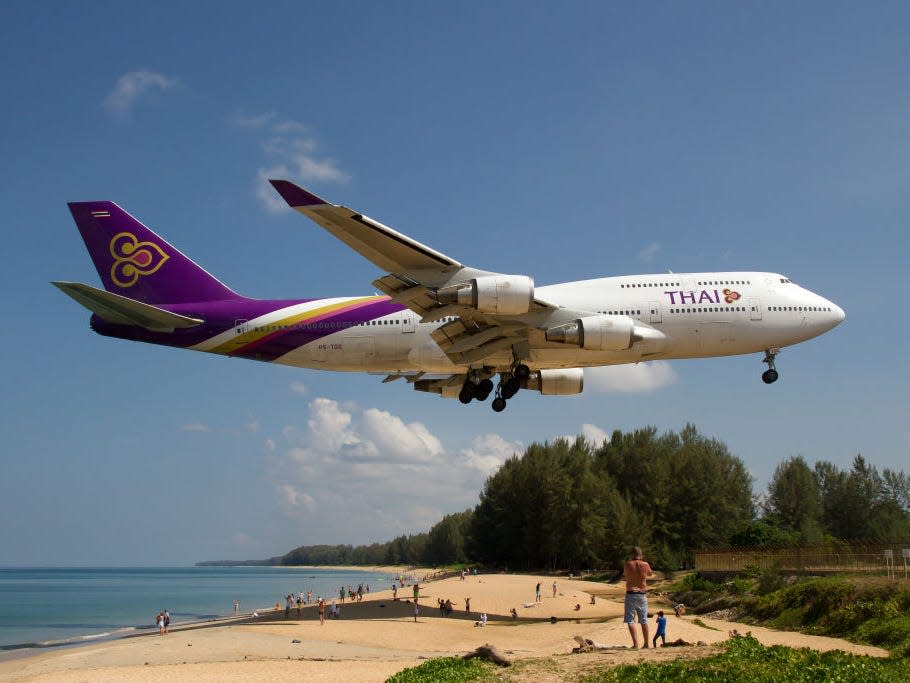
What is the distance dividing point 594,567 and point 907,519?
31518 mm

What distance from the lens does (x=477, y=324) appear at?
96.3 feet

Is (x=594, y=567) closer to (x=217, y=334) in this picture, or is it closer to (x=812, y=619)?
(x=812, y=619)

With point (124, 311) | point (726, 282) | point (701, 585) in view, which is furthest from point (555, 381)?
point (701, 585)

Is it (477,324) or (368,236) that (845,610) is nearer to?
(477,324)

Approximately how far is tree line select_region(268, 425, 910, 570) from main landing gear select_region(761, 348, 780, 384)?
3604 cm

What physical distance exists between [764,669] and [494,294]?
610 inches

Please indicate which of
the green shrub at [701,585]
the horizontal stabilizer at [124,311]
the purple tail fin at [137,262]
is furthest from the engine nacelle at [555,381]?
the green shrub at [701,585]

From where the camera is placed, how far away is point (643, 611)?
1523cm

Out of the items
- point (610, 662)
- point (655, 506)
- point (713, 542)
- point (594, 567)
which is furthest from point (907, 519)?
point (610, 662)

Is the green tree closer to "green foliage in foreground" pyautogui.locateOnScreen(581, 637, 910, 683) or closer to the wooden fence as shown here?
the wooden fence

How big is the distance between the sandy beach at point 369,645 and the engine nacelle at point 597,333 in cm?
965

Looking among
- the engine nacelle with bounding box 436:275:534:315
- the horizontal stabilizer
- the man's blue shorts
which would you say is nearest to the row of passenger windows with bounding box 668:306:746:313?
the engine nacelle with bounding box 436:275:534:315

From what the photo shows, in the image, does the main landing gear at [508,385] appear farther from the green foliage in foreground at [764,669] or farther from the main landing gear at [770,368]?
the green foliage in foreground at [764,669]

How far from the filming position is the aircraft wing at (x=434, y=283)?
23.5 meters
